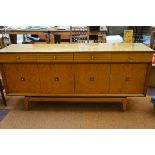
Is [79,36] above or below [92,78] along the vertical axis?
above

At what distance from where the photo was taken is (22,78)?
7.13 ft

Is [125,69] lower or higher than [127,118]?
higher

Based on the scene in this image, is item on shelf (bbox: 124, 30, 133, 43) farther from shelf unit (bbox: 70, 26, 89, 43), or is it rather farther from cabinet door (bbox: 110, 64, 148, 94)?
shelf unit (bbox: 70, 26, 89, 43)

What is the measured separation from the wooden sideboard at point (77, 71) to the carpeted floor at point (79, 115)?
0.51ft

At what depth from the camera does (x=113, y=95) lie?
219 centimetres

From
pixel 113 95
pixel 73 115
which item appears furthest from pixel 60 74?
pixel 113 95

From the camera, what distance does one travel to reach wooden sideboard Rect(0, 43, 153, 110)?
6.63 ft

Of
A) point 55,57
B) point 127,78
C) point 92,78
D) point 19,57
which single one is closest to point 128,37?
point 127,78

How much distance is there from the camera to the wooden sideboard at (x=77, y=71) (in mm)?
2020

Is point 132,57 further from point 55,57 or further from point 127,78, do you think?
point 55,57

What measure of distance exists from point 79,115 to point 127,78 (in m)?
0.69

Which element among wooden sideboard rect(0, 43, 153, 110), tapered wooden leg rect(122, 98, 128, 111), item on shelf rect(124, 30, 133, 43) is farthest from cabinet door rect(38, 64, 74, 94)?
item on shelf rect(124, 30, 133, 43)

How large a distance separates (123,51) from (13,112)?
146 centimetres
